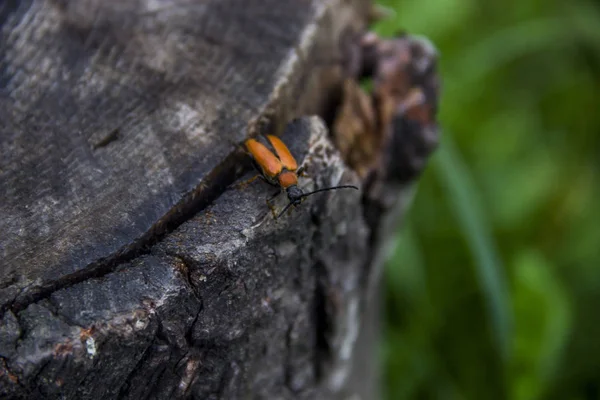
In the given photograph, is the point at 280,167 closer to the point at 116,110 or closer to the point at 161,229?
the point at 161,229

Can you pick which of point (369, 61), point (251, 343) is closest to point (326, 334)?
point (251, 343)

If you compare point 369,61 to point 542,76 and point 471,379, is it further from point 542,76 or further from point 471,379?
point 542,76

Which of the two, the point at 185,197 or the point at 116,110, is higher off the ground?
the point at 116,110

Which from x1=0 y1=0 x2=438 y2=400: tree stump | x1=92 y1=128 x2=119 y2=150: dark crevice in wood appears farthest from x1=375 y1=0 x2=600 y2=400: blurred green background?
x1=92 y1=128 x2=119 y2=150: dark crevice in wood

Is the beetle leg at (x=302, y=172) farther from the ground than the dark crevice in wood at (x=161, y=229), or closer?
closer

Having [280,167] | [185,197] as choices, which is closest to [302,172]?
[280,167]

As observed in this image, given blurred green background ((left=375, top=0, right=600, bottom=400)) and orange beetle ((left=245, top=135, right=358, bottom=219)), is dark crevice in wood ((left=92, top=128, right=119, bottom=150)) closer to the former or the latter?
orange beetle ((left=245, top=135, right=358, bottom=219))

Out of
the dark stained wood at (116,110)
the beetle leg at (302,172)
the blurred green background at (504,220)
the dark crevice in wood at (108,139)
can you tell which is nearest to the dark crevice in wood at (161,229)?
the dark stained wood at (116,110)

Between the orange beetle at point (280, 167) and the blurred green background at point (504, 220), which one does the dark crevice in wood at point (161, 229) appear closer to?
the orange beetle at point (280, 167)
